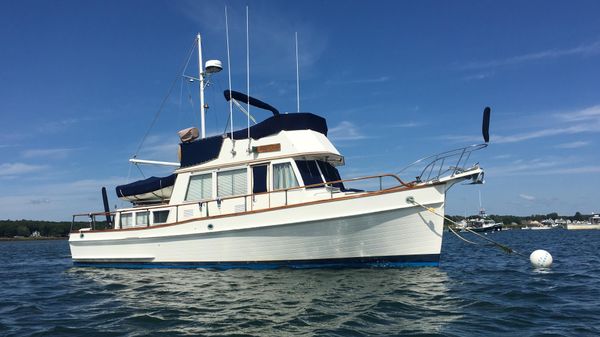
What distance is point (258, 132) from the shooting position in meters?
13.2

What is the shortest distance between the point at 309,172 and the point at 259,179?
1448 mm

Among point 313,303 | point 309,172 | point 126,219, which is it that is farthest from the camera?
point 126,219

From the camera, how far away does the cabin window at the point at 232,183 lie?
1306 centimetres

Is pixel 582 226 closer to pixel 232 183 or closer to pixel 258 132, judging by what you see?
pixel 258 132

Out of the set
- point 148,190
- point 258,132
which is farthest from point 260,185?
point 148,190

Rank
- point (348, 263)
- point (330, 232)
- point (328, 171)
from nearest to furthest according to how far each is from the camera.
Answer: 1. point (330, 232)
2. point (348, 263)
3. point (328, 171)

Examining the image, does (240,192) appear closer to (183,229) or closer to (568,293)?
(183,229)

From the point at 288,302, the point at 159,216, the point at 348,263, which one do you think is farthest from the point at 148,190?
the point at 288,302

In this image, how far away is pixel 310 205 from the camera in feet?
36.1

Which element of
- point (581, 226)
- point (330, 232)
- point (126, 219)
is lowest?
point (581, 226)

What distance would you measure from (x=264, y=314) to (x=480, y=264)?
9.18 meters

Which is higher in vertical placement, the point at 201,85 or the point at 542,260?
the point at 201,85

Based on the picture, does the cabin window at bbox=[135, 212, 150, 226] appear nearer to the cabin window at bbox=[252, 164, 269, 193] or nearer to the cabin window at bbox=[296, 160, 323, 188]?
the cabin window at bbox=[252, 164, 269, 193]

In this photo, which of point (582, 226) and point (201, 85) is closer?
point (201, 85)
